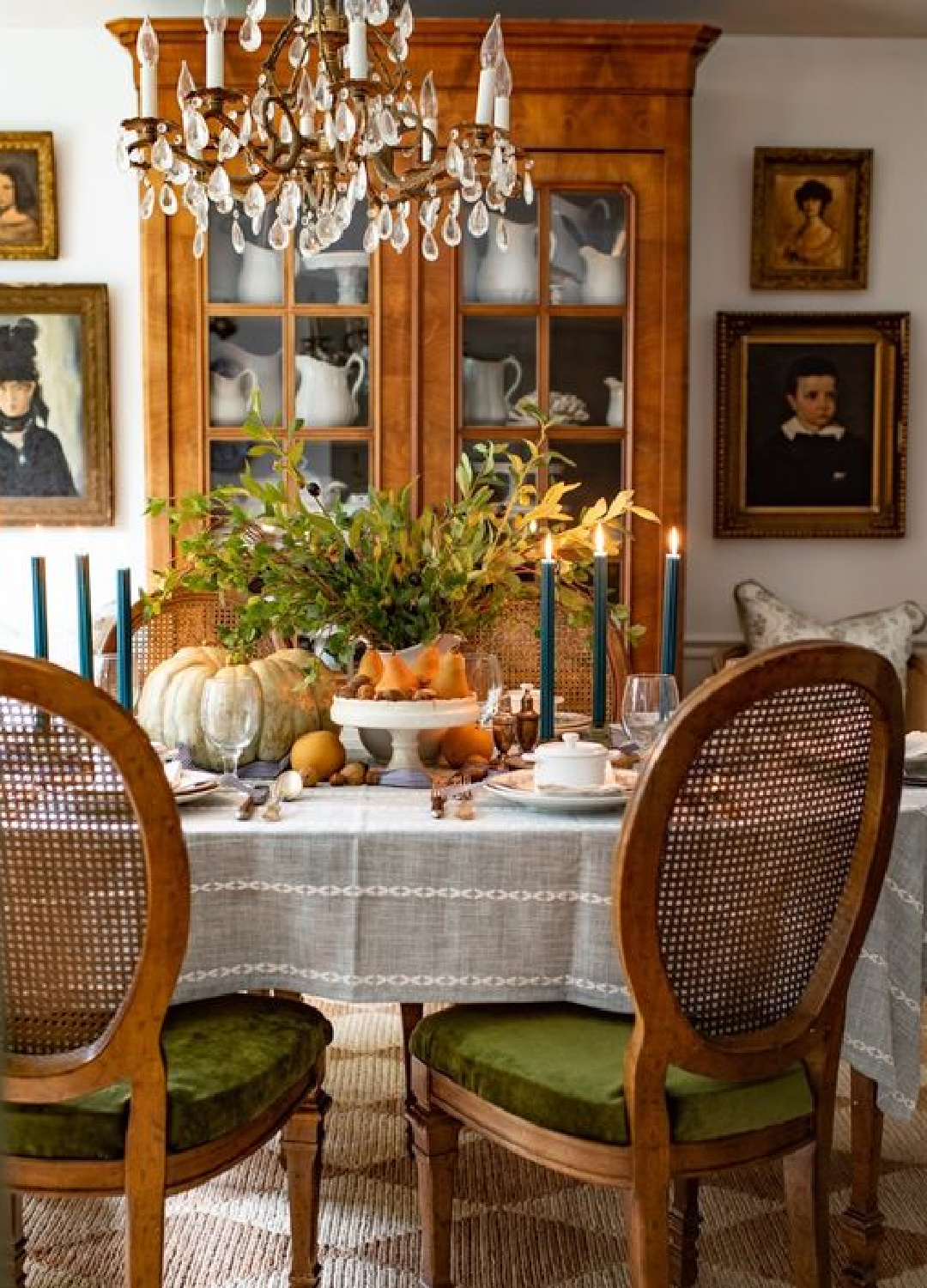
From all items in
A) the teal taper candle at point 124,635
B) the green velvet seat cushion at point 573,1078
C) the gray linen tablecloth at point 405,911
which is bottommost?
the green velvet seat cushion at point 573,1078

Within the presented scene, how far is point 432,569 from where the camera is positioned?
1.91 meters

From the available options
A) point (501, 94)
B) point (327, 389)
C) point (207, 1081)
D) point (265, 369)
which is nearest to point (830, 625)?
point (327, 389)

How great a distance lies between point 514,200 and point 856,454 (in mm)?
1311

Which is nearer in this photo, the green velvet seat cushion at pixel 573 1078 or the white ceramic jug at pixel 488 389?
the green velvet seat cushion at pixel 573 1078

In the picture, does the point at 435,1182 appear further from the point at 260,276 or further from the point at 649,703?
the point at 260,276

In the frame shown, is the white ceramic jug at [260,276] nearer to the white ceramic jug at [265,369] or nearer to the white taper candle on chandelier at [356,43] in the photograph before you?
the white ceramic jug at [265,369]

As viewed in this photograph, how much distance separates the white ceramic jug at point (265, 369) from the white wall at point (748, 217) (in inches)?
50.6

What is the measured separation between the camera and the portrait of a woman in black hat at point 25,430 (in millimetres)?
4051

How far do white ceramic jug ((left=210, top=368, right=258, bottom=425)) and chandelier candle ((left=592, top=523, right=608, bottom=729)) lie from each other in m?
1.94

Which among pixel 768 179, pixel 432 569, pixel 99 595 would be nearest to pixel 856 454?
pixel 768 179

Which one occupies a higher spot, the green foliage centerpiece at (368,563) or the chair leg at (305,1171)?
the green foliage centerpiece at (368,563)

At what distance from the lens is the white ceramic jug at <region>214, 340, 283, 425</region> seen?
3648mm

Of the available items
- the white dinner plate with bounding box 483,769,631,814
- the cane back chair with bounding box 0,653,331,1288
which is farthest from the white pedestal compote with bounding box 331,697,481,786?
the cane back chair with bounding box 0,653,331,1288

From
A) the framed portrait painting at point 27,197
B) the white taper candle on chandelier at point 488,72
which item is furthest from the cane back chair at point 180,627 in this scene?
the framed portrait painting at point 27,197
